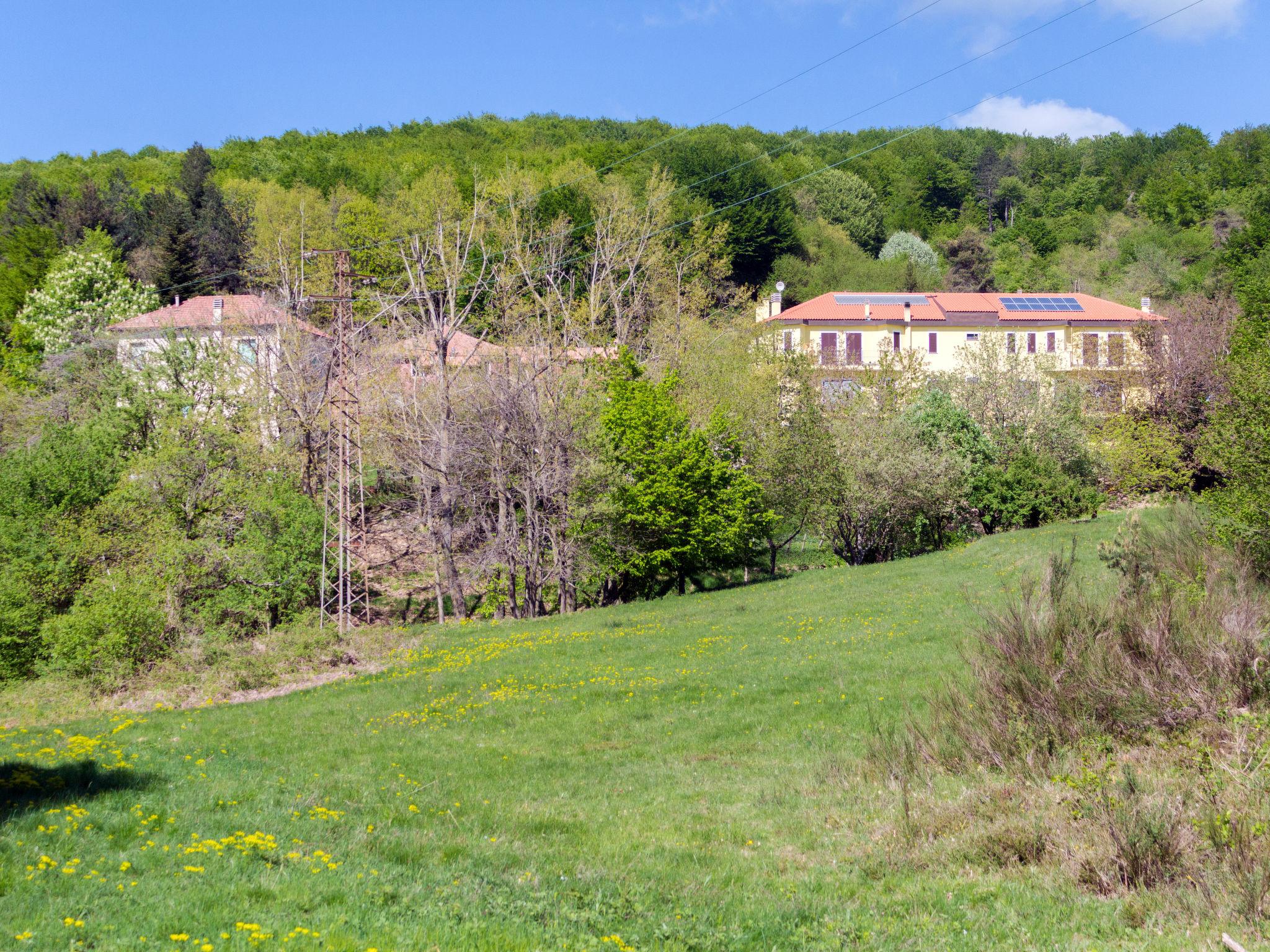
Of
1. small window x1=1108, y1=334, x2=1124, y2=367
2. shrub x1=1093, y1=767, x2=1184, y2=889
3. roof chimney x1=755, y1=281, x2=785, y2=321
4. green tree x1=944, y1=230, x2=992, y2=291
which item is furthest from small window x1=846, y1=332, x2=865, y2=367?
shrub x1=1093, y1=767, x2=1184, y2=889

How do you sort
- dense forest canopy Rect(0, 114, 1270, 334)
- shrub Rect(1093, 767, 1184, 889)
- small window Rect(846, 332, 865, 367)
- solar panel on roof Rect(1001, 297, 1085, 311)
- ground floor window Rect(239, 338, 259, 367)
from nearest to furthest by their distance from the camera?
shrub Rect(1093, 767, 1184, 889), ground floor window Rect(239, 338, 259, 367), small window Rect(846, 332, 865, 367), solar panel on roof Rect(1001, 297, 1085, 311), dense forest canopy Rect(0, 114, 1270, 334)

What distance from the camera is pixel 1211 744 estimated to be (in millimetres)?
10922

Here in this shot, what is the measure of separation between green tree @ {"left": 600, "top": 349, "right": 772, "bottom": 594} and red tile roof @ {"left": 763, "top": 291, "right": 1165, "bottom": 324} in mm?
31721

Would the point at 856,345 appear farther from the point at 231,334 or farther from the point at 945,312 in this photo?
the point at 231,334

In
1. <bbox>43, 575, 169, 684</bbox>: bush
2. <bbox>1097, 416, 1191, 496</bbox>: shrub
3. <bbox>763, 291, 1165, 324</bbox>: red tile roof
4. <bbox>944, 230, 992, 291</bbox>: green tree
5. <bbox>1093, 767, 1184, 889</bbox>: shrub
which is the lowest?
<bbox>43, 575, 169, 684</bbox>: bush

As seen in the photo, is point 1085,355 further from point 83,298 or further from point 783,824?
point 83,298

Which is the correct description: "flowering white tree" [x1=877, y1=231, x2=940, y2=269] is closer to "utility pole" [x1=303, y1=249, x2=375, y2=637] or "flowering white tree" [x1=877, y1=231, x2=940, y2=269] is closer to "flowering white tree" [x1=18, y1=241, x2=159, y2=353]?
"flowering white tree" [x1=18, y1=241, x2=159, y2=353]

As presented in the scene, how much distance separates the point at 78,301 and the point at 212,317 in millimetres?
10362

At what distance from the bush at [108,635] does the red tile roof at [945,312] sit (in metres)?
49.7

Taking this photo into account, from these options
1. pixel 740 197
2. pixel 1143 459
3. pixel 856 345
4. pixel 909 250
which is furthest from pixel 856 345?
pixel 909 250

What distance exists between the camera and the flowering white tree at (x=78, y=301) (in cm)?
5872

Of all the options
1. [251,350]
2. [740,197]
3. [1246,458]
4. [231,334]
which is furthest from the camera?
[740,197]

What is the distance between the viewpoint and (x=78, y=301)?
200 ft

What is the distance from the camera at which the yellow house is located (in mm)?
69625
